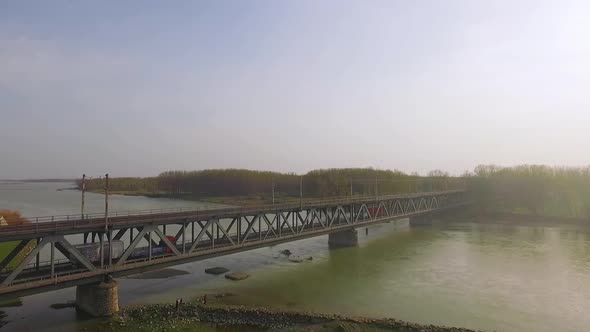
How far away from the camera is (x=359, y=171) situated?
162 metres

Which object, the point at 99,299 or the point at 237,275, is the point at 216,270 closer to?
the point at 237,275

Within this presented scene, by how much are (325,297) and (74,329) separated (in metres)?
20.0

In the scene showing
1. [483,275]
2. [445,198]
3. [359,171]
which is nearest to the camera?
[483,275]

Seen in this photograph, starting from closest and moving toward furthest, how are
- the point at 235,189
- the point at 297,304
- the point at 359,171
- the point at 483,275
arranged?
1. the point at 297,304
2. the point at 483,275
3. the point at 359,171
4. the point at 235,189

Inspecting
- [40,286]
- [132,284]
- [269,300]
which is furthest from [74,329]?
[269,300]

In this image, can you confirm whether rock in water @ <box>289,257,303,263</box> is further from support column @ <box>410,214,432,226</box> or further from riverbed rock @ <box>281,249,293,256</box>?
support column @ <box>410,214,432,226</box>

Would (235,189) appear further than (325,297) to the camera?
Yes

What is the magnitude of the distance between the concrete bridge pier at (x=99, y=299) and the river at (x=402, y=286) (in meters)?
1.11

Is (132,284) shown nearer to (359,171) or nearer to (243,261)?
(243,261)

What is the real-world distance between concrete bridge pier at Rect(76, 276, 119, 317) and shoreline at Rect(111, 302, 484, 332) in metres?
1.06

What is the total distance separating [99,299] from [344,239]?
1609 inches

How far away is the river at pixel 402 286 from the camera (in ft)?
95.3

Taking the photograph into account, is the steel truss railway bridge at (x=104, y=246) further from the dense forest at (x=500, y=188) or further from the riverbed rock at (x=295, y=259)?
the dense forest at (x=500, y=188)

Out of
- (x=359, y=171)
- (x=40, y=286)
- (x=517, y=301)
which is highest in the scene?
(x=359, y=171)
